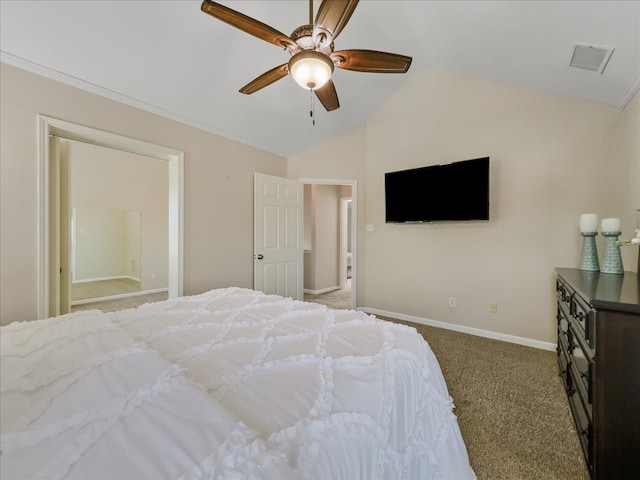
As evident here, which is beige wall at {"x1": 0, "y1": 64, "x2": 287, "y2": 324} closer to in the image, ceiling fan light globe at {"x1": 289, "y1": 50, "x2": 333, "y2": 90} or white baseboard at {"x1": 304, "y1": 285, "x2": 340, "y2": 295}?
ceiling fan light globe at {"x1": 289, "y1": 50, "x2": 333, "y2": 90}

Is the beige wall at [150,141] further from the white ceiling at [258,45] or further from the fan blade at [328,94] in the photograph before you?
the fan blade at [328,94]

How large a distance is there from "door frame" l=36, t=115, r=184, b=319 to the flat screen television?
2522 millimetres

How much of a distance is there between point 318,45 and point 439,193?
222cm

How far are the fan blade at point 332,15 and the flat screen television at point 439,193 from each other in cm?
215

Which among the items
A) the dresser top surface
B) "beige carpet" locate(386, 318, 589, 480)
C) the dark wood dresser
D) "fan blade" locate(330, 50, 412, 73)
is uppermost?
"fan blade" locate(330, 50, 412, 73)

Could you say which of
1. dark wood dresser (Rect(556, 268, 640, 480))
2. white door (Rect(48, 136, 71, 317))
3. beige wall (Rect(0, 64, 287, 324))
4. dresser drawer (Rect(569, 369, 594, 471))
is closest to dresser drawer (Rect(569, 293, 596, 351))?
dark wood dresser (Rect(556, 268, 640, 480))

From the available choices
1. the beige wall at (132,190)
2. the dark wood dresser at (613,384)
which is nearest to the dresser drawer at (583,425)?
the dark wood dresser at (613,384)

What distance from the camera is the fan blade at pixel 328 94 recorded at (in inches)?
78.7

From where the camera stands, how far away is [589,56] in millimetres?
2041

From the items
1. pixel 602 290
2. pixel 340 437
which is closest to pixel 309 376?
pixel 340 437

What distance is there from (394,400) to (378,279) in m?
3.07

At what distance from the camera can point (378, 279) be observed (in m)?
3.96

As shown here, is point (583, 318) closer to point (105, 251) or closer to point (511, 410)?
point (511, 410)

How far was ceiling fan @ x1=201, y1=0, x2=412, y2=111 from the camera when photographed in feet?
4.62
